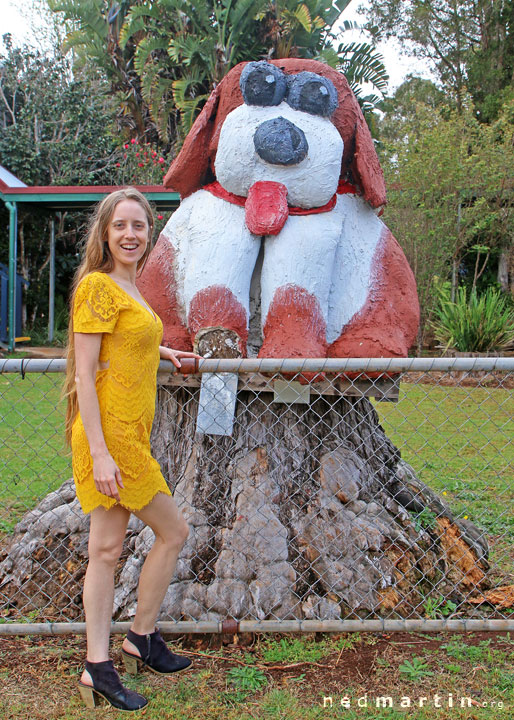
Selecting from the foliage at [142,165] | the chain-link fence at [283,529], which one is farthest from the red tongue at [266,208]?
the foliage at [142,165]

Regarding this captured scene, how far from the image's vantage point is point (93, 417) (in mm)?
1838

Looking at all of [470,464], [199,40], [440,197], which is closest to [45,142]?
[199,40]

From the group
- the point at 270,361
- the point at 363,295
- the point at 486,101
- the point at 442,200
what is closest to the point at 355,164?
the point at 363,295

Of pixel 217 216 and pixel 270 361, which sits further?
pixel 217 216

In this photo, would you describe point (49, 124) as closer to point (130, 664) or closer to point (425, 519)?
point (425, 519)

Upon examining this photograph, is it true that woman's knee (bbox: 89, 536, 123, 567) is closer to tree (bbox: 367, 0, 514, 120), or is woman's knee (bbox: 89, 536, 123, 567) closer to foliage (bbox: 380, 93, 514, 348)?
foliage (bbox: 380, 93, 514, 348)

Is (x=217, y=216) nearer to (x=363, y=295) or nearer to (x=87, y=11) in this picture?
(x=363, y=295)

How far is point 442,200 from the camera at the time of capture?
11.1 meters

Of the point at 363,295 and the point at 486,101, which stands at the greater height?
the point at 486,101

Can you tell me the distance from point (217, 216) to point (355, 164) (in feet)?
2.13

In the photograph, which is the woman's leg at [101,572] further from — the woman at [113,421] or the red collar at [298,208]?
the red collar at [298,208]

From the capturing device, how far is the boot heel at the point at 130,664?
7.02 ft

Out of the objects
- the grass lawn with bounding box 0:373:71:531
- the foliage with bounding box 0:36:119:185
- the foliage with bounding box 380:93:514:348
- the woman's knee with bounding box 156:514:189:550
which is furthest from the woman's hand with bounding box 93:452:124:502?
the foliage with bounding box 0:36:119:185

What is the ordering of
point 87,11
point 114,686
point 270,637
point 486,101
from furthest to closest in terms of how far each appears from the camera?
1. point 486,101
2. point 87,11
3. point 270,637
4. point 114,686
